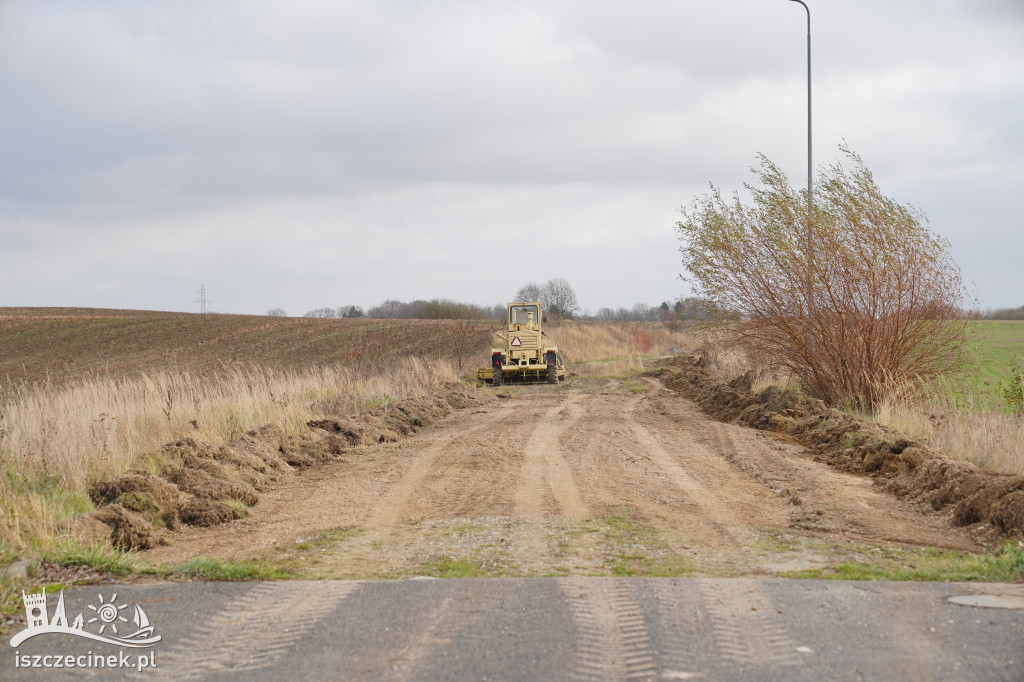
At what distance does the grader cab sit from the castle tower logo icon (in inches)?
894

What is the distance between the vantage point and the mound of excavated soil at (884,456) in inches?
313

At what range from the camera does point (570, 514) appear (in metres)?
8.50

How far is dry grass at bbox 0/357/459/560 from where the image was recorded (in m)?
7.48

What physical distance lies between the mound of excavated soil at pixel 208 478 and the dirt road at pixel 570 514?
0.26 meters

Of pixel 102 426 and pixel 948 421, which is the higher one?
pixel 102 426

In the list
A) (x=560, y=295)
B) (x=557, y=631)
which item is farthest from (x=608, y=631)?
(x=560, y=295)

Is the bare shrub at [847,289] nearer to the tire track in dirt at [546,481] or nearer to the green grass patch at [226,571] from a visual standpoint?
the tire track in dirt at [546,481]

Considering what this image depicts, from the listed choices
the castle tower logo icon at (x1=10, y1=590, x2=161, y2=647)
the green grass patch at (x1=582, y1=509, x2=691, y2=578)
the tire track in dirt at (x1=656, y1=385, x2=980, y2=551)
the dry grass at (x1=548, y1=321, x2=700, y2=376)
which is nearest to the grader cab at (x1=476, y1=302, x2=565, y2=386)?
the dry grass at (x1=548, y1=321, x2=700, y2=376)

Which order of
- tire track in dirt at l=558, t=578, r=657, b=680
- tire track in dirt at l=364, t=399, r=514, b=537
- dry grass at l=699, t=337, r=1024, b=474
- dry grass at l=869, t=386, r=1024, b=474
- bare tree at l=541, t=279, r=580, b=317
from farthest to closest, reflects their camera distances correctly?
bare tree at l=541, t=279, r=580, b=317, dry grass at l=699, t=337, r=1024, b=474, dry grass at l=869, t=386, r=1024, b=474, tire track in dirt at l=364, t=399, r=514, b=537, tire track in dirt at l=558, t=578, r=657, b=680

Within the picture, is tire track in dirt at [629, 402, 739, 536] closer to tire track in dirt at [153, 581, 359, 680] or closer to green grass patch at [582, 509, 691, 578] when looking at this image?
green grass patch at [582, 509, 691, 578]

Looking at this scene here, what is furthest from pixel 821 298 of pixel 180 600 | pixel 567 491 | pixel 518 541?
pixel 180 600

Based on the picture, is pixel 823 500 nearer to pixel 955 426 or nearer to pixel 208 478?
pixel 955 426

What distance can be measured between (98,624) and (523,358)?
23966 mm

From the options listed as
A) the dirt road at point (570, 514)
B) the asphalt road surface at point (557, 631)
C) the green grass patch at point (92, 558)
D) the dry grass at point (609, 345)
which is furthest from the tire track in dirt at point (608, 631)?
the dry grass at point (609, 345)
